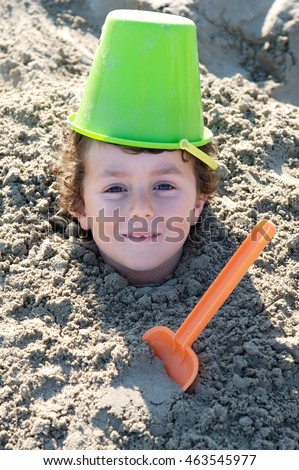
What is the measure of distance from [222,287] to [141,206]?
0.94 ft

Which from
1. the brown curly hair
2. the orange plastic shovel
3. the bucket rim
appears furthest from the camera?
the brown curly hair

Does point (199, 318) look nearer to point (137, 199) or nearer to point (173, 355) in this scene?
point (173, 355)

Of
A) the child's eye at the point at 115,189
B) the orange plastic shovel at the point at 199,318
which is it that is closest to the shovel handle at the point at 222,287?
the orange plastic shovel at the point at 199,318

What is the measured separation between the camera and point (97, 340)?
5.63 feet

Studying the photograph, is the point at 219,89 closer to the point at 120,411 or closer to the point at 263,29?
the point at 263,29

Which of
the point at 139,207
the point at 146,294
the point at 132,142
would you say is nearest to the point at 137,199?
the point at 139,207

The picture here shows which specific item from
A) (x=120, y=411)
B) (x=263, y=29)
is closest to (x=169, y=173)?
(x=120, y=411)

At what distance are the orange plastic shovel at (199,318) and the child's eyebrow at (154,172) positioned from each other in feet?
0.91

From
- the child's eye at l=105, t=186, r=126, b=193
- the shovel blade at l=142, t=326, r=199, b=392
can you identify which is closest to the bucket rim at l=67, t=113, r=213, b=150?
the child's eye at l=105, t=186, r=126, b=193

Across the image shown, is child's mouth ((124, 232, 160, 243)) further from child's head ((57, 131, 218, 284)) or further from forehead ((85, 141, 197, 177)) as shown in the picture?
forehead ((85, 141, 197, 177))

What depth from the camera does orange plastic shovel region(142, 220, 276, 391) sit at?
1662mm

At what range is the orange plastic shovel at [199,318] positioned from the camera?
166 centimetres

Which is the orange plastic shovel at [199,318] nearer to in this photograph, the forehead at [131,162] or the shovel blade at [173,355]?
the shovel blade at [173,355]

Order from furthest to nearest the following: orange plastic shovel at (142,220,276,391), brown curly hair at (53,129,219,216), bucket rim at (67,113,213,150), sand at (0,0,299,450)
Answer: brown curly hair at (53,129,219,216)
bucket rim at (67,113,213,150)
orange plastic shovel at (142,220,276,391)
sand at (0,0,299,450)
